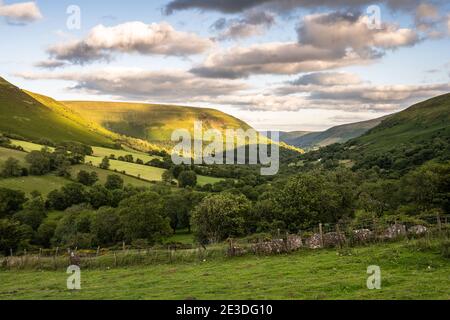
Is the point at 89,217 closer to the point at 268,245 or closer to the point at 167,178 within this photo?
the point at 167,178

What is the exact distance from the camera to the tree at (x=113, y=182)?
148 m

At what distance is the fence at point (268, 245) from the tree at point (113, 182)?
102 metres

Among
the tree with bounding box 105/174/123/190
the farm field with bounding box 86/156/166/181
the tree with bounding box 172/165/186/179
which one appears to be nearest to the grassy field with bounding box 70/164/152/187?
the tree with bounding box 105/174/123/190

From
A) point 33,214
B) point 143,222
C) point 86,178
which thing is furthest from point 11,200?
point 143,222

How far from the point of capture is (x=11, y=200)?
389 ft

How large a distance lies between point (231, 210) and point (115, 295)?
56522mm

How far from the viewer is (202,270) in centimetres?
3406

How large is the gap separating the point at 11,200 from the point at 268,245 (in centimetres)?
10488

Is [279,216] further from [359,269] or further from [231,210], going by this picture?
[359,269]

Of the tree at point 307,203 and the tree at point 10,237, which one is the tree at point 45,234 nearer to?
the tree at point 10,237

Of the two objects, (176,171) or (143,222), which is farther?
(176,171)

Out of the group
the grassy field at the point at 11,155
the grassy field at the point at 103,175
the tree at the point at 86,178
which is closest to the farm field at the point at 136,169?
the grassy field at the point at 103,175

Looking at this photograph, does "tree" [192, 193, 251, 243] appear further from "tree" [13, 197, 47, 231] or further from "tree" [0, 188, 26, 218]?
"tree" [0, 188, 26, 218]

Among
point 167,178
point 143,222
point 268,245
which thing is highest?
point 167,178
